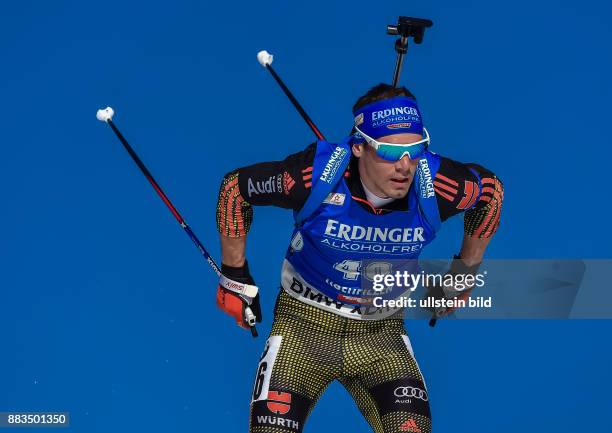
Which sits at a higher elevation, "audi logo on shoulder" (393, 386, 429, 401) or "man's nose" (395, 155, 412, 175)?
"man's nose" (395, 155, 412, 175)

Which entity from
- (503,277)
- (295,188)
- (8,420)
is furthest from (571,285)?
(8,420)

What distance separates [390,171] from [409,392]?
88cm

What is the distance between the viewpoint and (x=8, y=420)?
21.7 ft

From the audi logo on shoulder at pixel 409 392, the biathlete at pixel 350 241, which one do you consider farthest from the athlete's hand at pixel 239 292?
the audi logo on shoulder at pixel 409 392

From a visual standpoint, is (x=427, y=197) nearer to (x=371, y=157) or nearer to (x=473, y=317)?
(x=371, y=157)

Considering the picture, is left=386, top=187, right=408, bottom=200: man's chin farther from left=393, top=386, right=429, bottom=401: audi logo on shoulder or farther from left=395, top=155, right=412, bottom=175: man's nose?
left=393, top=386, right=429, bottom=401: audi logo on shoulder

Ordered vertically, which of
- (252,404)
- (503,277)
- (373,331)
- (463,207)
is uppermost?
(503,277)

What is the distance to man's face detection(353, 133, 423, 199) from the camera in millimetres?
4531

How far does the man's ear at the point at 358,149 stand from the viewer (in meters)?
4.66

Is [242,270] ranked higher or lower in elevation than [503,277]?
lower

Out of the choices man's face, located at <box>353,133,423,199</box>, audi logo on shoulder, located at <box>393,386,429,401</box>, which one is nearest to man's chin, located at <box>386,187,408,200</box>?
man's face, located at <box>353,133,423,199</box>

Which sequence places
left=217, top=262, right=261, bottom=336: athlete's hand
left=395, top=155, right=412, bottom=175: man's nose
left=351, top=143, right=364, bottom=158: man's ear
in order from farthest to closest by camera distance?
left=217, top=262, right=261, bottom=336: athlete's hand, left=351, top=143, right=364, bottom=158: man's ear, left=395, top=155, right=412, bottom=175: man's nose

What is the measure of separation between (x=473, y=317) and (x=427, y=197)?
2766 mm

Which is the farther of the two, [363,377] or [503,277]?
[503,277]
